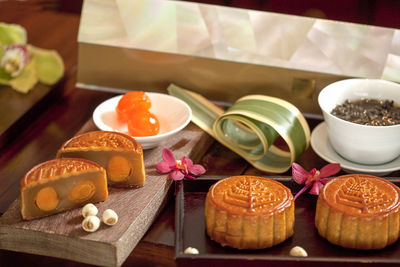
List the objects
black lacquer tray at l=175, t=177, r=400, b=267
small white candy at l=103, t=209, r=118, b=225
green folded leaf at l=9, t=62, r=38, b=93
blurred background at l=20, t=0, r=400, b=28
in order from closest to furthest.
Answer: black lacquer tray at l=175, t=177, r=400, b=267
small white candy at l=103, t=209, r=118, b=225
blurred background at l=20, t=0, r=400, b=28
green folded leaf at l=9, t=62, r=38, b=93

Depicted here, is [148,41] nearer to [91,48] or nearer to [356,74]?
[91,48]

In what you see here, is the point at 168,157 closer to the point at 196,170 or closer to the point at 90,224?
the point at 196,170

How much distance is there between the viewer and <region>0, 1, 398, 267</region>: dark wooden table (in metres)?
1.20

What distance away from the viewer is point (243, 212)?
3.52 ft

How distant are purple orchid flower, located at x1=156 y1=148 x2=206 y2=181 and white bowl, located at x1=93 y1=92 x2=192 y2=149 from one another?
0.10 meters

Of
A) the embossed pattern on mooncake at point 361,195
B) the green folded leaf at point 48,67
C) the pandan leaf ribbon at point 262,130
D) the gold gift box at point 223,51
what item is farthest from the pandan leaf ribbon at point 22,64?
the embossed pattern on mooncake at point 361,195

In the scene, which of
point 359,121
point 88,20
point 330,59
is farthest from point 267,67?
point 88,20

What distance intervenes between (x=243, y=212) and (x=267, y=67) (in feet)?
2.01

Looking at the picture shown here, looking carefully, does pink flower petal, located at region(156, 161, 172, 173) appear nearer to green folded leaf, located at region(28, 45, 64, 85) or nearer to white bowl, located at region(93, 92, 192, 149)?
white bowl, located at region(93, 92, 192, 149)

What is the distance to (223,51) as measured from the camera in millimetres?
1608

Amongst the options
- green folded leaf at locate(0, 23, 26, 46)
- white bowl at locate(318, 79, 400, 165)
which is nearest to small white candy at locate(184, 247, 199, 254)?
white bowl at locate(318, 79, 400, 165)

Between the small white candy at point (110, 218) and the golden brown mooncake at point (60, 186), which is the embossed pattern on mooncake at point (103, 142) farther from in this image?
the small white candy at point (110, 218)

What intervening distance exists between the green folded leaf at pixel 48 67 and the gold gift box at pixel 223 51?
0.09 m

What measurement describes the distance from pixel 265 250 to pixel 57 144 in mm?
703
